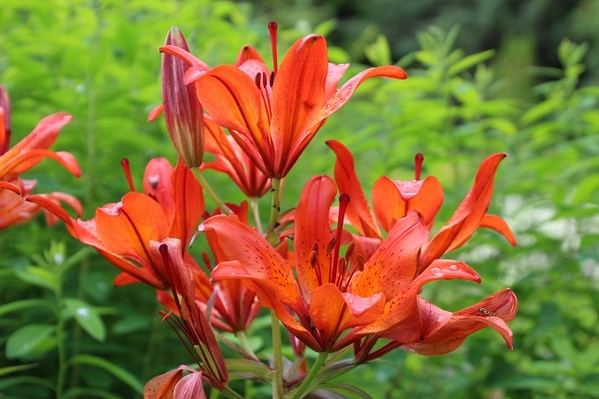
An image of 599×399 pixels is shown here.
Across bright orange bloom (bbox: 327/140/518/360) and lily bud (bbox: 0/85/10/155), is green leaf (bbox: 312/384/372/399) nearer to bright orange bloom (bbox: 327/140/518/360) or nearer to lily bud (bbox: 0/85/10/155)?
bright orange bloom (bbox: 327/140/518/360)

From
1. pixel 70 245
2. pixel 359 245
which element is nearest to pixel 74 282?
pixel 70 245

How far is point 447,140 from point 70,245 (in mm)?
667

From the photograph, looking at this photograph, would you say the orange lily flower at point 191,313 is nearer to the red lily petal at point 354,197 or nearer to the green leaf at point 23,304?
the red lily petal at point 354,197

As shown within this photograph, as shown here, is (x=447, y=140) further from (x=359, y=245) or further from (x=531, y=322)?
(x=359, y=245)

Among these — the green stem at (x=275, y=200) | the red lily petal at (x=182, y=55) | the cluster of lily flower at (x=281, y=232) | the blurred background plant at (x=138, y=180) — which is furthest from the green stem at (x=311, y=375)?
the blurred background plant at (x=138, y=180)

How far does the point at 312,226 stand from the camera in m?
0.55

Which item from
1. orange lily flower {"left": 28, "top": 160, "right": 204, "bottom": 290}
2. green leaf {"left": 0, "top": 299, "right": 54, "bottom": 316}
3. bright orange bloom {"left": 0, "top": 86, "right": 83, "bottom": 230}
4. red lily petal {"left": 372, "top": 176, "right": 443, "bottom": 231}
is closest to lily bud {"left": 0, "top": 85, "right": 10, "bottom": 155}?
bright orange bloom {"left": 0, "top": 86, "right": 83, "bottom": 230}

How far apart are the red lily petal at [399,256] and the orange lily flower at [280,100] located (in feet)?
0.31

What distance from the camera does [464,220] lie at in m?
0.59

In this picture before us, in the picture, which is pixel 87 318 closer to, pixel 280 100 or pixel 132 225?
pixel 132 225

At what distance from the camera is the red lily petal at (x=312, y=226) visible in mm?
546

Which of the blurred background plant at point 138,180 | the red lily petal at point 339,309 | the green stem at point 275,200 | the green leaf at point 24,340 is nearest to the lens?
the red lily petal at point 339,309

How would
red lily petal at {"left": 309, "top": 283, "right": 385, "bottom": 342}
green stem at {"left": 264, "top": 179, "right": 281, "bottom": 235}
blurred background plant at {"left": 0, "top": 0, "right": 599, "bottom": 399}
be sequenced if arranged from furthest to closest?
1. blurred background plant at {"left": 0, "top": 0, "right": 599, "bottom": 399}
2. green stem at {"left": 264, "top": 179, "right": 281, "bottom": 235}
3. red lily petal at {"left": 309, "top": 283, "right": 385, "bottom": 342}

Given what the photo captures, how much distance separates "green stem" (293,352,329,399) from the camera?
0.52 m
